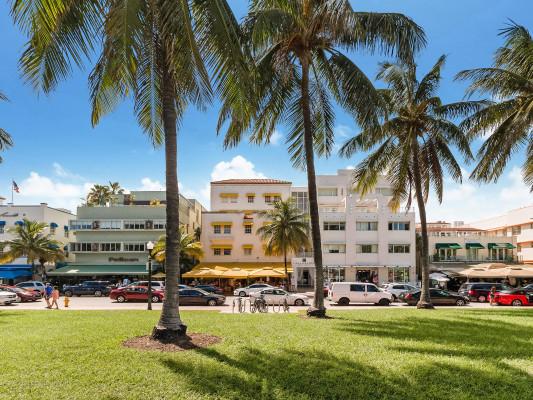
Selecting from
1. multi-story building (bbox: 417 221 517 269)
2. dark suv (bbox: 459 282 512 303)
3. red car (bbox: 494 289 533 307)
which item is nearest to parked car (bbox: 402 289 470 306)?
red car (bbox: 494 289 533 307)

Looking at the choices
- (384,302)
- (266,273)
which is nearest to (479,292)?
(384,302)

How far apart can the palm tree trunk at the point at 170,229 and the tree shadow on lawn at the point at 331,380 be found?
6.56ft

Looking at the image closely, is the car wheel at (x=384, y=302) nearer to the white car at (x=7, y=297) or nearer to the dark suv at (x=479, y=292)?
the dark suv at (x=479, y=292)

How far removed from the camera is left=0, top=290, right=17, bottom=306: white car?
100ft

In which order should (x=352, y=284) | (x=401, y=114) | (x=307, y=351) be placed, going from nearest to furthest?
(x=307, y=351)
(x=401, y=114)
(x=352, y=284)

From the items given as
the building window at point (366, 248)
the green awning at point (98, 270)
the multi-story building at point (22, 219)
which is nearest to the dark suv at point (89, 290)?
the green awning at point (98, 270)

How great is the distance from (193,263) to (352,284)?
22.8 metres

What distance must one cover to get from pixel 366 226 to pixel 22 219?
42.7 metres

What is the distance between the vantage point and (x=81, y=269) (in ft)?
155

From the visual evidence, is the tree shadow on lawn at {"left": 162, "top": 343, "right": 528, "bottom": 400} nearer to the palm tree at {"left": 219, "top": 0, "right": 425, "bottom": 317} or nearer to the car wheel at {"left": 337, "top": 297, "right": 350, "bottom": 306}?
the palm tree at {"left": 219, "top": 0, "right": 425, "bottom": 317}

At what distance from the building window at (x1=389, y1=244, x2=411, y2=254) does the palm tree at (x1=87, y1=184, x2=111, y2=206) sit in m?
48.5

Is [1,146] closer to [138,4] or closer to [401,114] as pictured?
[138,4]

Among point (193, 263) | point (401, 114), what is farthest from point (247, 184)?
point (401, 114)

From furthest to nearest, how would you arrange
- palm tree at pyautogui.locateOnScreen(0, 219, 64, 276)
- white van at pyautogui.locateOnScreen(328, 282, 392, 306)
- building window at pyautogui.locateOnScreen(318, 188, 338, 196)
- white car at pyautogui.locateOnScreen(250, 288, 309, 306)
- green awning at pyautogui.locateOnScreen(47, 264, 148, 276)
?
building window at pyautogui.locateOnScreen(318, 188, 338, 196) → green awning at pyautogui.locateOnScreen(47, 264, 148, 276) → palm tree at pyautogui.locateOnScreen(0, 219, 64, 276) → white van at pyautogui.locateOnScreen(328, 282, 392, 306) → white car at pyautogui.locateOnScreen(250, 288, 309, 306)
